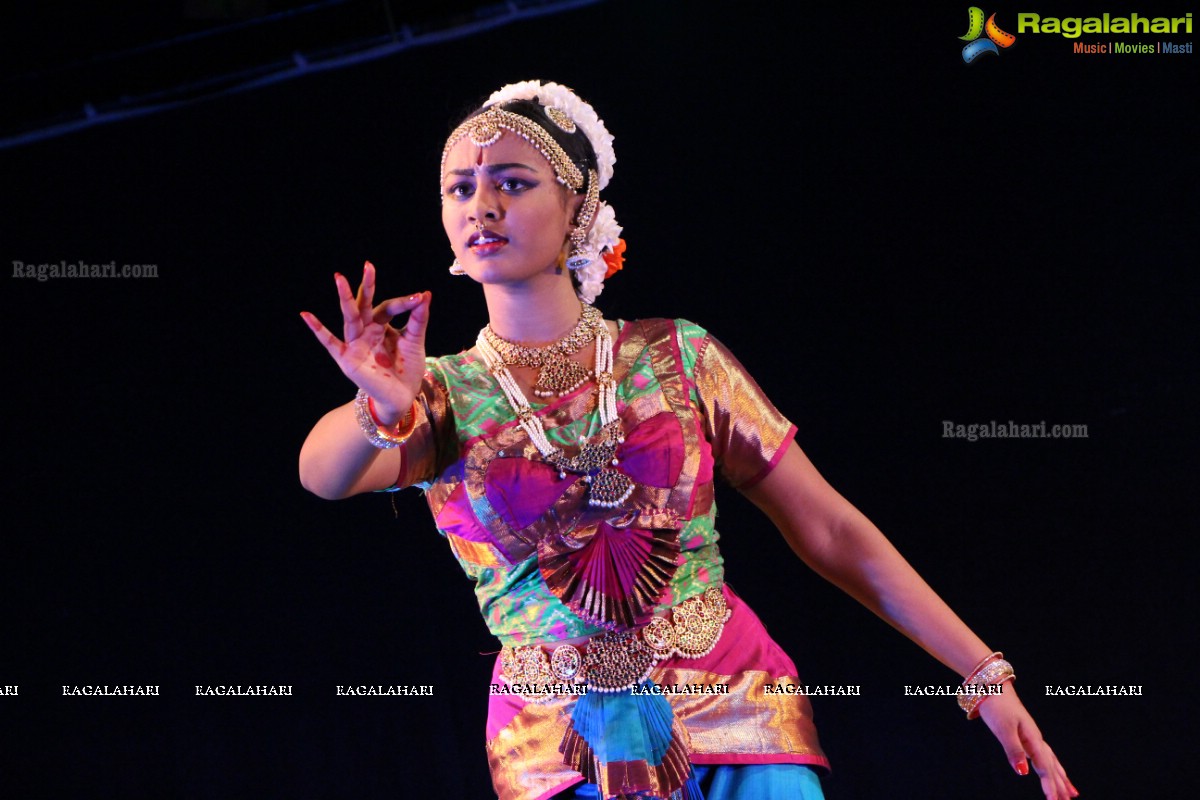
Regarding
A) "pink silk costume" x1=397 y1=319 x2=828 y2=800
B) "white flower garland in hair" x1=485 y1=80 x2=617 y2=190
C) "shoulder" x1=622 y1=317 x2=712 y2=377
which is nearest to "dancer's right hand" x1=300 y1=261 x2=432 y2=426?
"pink silk costume" x1=397 y1=319 x2=828 y2=800

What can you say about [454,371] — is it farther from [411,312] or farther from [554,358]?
[411,312]

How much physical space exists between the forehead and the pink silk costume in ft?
0.90

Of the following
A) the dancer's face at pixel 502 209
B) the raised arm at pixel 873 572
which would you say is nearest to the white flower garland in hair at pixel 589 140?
the dancer's face at pixel 502 209

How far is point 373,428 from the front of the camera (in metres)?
1.53

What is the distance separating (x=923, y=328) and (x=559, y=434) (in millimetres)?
1337

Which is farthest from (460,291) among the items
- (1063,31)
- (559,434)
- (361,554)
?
(1063,31)

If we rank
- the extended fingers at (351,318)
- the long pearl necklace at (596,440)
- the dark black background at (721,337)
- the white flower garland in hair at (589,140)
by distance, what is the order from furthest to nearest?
the dark black background at (721,337)
the white flower garland in hair at (589,140)
the long pearl necklace at (596,440)
the extended fingers at (351,318)

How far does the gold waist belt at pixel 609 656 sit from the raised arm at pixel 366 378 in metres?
0.31

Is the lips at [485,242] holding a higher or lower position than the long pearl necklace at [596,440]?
higher

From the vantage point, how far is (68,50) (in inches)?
109

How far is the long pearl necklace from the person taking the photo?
5.53 ft

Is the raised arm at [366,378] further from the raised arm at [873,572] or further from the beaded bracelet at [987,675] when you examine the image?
the beaded bracelet at [987,675]

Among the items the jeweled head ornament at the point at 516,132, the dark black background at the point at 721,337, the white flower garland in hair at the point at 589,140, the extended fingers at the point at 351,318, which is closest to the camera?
the extended fingers at the point at 351,318

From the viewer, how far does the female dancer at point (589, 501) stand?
5.33 feet
